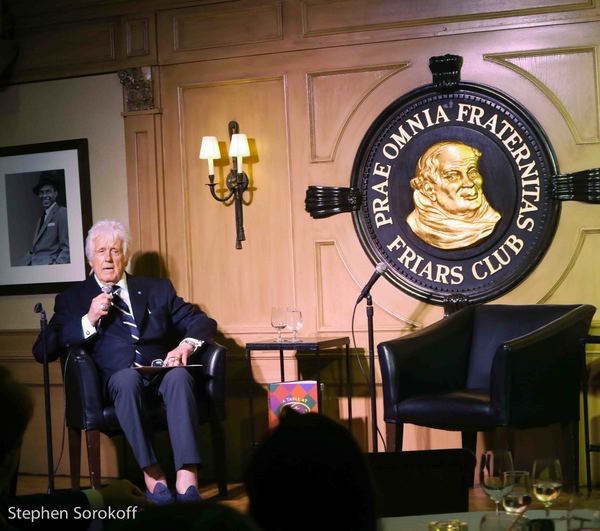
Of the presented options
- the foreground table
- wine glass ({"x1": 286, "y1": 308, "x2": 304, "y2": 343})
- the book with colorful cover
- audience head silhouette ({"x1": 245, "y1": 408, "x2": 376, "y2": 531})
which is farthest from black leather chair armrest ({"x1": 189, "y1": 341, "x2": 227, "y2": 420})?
audience head silhouette ({"x1": 245, "y1": 408, "x2": 376, "y2": 531})

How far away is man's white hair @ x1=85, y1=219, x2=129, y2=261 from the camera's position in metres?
5.05

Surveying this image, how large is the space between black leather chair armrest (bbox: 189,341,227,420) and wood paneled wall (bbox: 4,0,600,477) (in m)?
0.58

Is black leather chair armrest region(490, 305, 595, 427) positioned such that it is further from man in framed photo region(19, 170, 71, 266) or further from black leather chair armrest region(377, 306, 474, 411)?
man in framed photo region(19, 170, 71, 266)

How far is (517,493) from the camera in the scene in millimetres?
1976

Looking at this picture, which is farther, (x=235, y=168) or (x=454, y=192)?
(x=235, y=168)

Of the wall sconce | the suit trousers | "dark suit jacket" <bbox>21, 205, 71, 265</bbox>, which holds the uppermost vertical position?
the wall sconce

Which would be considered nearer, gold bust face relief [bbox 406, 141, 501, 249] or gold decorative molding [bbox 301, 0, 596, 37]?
gold decorative molding [bbox 301, 0, 596, 37]

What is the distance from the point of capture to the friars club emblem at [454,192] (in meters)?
4.82

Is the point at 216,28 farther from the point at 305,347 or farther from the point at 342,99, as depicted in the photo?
the point at 305,347

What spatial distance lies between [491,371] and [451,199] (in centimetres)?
118

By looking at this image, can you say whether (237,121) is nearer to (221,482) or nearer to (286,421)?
(221,482)

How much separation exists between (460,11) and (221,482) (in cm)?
277

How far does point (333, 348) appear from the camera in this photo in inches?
205

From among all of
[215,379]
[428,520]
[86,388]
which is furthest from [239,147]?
[428,520]
